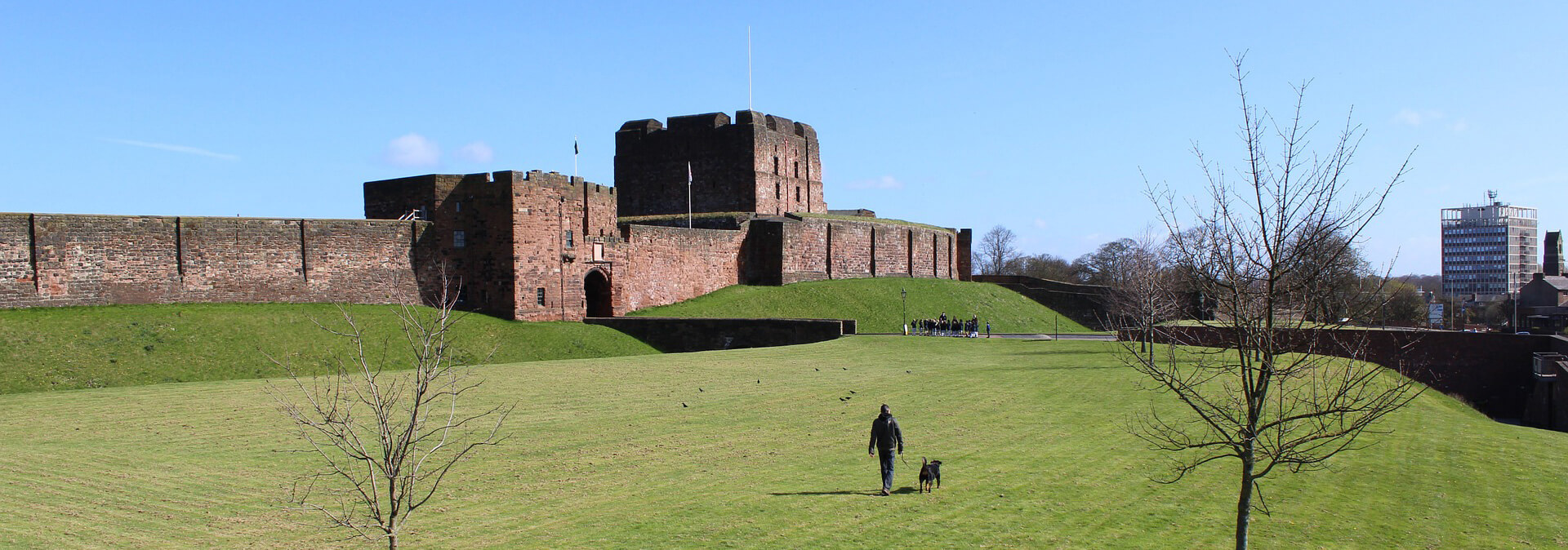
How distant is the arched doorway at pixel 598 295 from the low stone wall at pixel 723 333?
124 inches

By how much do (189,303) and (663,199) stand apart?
31.7 metres

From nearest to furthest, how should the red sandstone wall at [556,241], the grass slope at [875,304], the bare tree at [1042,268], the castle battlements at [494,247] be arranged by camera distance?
the castle battlements at [494,247]
the red sandstone wall at [556,241]
the grass slope at [875,304]
the bare tree at [1042,268]

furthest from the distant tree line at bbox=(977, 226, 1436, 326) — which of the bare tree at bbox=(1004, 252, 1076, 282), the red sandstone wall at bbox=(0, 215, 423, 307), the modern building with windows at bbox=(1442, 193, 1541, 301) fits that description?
the modern building with windows at bbox=(1442, 193, 1541, 301)

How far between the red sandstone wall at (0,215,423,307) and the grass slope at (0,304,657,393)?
0.66 metres

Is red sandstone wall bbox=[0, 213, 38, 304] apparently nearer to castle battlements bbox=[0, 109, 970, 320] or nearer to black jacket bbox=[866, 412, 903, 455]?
castle battlements bbox=[0, 109, 970, 320]

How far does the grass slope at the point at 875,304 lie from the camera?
46.6 meters

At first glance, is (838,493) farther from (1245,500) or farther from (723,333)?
(723,333)

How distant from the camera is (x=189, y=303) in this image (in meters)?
32.4

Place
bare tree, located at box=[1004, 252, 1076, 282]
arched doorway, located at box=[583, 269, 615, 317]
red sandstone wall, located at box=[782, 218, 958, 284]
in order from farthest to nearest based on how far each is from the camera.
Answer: bare tree, located at box=[1004, 252, 1076, 282] → red sandstone wall, located at box=[782, 218, 958, 284] → arched doorway, located at box=[583, 269, 615, 317]

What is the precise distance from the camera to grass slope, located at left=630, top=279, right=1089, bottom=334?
153ft

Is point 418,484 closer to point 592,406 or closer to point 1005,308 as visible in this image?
point 592,406

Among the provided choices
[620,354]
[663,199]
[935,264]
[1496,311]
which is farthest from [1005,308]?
[1496,311]

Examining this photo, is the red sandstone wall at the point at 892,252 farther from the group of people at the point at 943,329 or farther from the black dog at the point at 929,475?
the black dog at the point at 929,475

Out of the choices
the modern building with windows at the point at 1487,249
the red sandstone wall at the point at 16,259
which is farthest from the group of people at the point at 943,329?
the modern building with windows at the point at 1487,249
